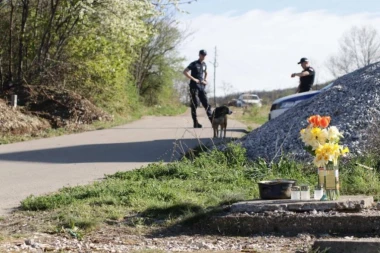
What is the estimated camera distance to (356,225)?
780cm

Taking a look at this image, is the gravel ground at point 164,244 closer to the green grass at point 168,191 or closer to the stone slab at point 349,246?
the stone slab at point 349,246

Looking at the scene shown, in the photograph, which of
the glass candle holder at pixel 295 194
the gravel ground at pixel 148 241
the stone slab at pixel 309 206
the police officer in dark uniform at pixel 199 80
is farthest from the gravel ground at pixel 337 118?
the police officer in dark uniform at pixel 199 80

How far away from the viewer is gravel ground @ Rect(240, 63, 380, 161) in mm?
12169

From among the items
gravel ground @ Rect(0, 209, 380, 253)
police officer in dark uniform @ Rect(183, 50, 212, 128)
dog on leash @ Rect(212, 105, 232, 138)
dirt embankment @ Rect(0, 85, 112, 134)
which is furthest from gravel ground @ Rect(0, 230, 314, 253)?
dirt embankment @ Rect(0, 85, 112, 134)

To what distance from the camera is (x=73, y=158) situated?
1478 centimetres

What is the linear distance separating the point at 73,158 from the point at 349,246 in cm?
883

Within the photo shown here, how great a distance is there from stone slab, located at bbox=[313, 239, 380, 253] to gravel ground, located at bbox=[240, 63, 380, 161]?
506 cm

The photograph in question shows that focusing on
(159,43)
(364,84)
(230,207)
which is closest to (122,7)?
(364,84)

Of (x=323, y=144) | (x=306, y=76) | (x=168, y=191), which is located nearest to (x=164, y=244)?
(x=323, y=144)

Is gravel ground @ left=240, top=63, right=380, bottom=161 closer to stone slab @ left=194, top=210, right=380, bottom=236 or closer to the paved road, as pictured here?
the paved road

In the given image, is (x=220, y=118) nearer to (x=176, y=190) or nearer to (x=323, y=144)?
(x=176, y=190)

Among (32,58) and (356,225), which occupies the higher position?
(32,58)

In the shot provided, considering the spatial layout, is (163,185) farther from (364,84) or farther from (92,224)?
(364,84)

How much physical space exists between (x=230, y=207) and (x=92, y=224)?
1.47m
